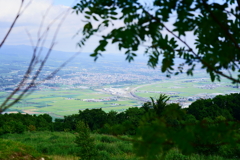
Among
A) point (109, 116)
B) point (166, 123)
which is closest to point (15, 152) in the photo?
point (166, 123)

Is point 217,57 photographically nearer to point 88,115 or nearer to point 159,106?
point 159,106

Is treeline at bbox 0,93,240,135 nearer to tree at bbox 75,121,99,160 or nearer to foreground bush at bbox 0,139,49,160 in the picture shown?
tree at bbox 75,121,99,160

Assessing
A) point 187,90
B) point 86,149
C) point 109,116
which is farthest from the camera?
point 187,90

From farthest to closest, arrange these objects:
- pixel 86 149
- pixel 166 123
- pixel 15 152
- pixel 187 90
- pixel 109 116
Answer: pixel 187 90
pixel 109 116
pixel 86 149
pixel 15 152
pixel 166 123

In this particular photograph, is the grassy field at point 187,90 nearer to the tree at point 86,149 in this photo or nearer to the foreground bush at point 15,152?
the tree at point 86,149

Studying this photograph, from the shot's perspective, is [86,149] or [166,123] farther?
[86,149]

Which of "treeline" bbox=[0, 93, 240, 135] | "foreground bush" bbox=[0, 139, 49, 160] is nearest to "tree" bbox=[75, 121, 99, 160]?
"foreground bush" bbox=[0, 139, 49, 160]

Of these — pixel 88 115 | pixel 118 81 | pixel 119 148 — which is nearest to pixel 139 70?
pixel 118 81

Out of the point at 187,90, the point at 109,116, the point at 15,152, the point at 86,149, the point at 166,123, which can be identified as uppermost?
the point at 187,90

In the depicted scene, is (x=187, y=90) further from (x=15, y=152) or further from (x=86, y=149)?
(x=15, y=152)
